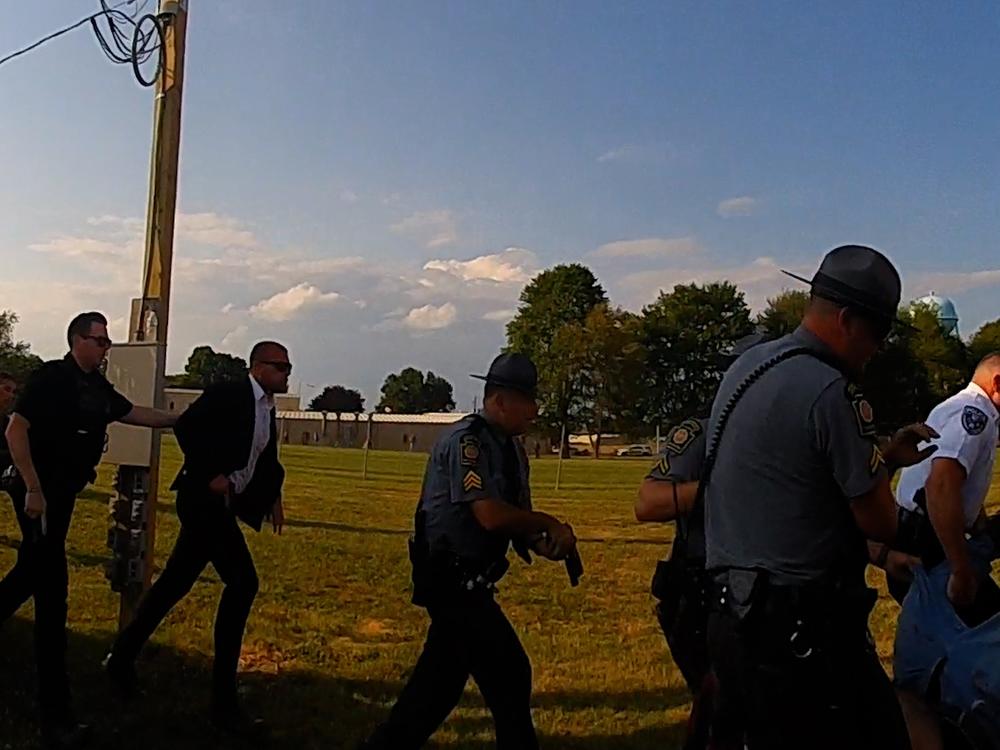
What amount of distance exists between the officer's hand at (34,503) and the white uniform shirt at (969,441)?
3.77 meters

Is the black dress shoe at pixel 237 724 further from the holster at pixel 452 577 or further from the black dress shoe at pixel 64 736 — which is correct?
the holster at pixel 452 577

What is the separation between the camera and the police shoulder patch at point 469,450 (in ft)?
13.9

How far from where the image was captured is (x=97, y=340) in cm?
559

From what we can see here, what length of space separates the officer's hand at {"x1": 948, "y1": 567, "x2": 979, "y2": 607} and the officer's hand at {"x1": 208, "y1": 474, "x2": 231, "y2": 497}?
134 inches

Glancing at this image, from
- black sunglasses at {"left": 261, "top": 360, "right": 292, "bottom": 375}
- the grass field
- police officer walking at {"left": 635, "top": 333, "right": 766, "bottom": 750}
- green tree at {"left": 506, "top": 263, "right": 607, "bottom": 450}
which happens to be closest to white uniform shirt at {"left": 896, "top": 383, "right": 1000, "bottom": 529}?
police officer walking at {"left": 635, "top": 333, "right": 766, "bottom": 750}

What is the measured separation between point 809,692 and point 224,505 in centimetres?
356

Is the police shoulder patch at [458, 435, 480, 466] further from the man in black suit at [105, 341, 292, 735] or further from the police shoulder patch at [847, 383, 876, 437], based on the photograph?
the man in black suit at [105, 341, 292, 735]

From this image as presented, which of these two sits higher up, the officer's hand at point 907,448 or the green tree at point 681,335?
the green tree at point 681,335

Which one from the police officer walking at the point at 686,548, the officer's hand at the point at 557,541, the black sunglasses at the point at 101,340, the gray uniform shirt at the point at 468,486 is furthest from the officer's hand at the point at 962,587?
the black sunglasses at the point at 101,340

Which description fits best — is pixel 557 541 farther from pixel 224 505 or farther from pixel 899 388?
pixel 899 388

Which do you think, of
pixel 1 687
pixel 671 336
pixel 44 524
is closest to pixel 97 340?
pixel 44 524

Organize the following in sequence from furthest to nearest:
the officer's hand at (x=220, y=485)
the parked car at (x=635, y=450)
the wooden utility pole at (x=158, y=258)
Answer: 1. the parked car at (x=635, y=450)
2. the wooden utility pole at (x=158, y=258)
3. the officer's hand at (x=220, y=485)

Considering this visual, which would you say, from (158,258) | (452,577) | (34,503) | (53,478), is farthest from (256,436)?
(452,577)

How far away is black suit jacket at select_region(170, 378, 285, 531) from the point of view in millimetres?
5734
